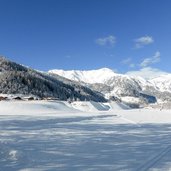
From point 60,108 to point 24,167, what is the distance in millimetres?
80592

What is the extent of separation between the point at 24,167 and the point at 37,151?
2.97 meters

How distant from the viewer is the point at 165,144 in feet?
66.3

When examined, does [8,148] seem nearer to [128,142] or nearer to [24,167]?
[24,167]

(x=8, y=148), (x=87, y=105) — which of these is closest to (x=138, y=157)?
(x=8, y=148)

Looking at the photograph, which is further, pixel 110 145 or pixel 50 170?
pixel 110 145

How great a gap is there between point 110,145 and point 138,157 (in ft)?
11.2

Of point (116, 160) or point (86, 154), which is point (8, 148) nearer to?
point (86, 154)

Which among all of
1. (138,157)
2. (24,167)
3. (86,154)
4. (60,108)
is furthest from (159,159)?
(60,108)

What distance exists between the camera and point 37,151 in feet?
50.3

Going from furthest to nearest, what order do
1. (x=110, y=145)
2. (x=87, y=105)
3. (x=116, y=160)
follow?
(x=87, y=105), (x=110, y=145), (x=116, y=160)

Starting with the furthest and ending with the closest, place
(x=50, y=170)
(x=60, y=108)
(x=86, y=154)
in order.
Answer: (x=60, y=108) < (x=86, y=154) < (x=50, y=170)

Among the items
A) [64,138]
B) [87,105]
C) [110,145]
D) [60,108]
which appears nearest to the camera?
[110,145]

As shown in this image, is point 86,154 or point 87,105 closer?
point 86,154

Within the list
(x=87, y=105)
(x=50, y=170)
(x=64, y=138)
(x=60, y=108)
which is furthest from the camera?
(x=87, y=105)
